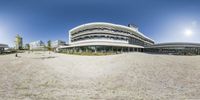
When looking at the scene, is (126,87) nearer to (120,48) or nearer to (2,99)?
(2,99)

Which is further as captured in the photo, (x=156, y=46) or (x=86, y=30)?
(x=156, y=46)

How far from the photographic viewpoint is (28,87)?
9.73 m

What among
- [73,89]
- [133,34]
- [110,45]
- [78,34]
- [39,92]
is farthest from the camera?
[133,34]

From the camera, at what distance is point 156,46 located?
257ft

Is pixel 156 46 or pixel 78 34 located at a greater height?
pixel 78 34

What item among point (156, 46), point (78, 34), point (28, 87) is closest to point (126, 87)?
point (28, 87)

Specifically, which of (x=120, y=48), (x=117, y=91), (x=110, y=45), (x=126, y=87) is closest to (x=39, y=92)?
(x=117, y=91)

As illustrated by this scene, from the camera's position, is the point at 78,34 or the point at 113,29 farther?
the point at 78,34

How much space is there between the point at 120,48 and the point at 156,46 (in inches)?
923

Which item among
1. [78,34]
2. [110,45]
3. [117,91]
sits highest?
[78,34]

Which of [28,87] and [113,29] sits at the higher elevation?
[113,29]

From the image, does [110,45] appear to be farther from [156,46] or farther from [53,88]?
[53,88]

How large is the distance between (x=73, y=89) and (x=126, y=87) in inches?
137

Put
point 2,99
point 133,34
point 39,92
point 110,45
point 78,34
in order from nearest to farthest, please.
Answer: point 2,99 → point 39,92 → point 110,45 → point 78,34 → point 133,34
